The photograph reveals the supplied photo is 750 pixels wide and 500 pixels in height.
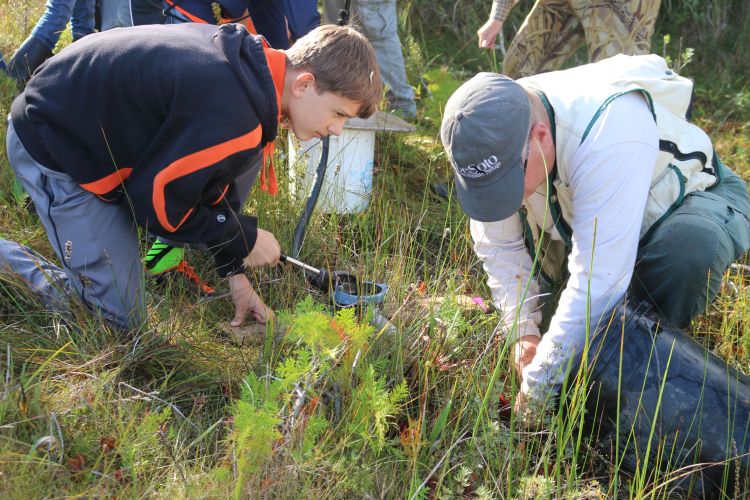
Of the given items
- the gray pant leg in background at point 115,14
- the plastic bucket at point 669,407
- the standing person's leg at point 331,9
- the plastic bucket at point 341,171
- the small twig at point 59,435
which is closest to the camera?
the small twig at point 59,435

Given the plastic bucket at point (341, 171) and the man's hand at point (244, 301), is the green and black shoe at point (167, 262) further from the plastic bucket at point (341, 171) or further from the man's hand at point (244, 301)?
the plastic bucket at point (341, 171)

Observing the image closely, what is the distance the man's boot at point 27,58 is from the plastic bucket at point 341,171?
55.6 inches

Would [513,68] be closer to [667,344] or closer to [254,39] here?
[254,39]

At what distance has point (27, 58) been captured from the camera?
372 centimetres

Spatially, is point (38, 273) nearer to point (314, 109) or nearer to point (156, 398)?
point (156, 398)

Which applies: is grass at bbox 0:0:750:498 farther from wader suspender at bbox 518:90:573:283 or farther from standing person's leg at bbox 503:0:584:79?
standing person's leg at bbox 503:0:584:79

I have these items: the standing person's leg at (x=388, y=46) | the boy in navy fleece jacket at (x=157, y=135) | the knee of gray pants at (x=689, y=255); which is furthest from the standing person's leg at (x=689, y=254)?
the standing person's leg at (x=388, y=46)

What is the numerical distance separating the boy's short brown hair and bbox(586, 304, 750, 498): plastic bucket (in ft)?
3.49

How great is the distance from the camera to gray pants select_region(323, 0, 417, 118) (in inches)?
179

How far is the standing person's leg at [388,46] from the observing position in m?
4.54

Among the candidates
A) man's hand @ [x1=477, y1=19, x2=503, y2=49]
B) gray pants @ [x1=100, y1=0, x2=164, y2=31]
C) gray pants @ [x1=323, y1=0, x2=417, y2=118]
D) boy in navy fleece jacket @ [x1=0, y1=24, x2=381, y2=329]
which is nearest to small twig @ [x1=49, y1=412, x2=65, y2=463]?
boy in navy fleece jacket @ [x1=0, y1=24, x2=381, y2=329]

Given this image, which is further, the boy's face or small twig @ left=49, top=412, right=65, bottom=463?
the boy's face

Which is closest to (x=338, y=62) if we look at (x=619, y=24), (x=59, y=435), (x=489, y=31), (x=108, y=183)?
(x=108, y=183)

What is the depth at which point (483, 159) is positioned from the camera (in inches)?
82.5
